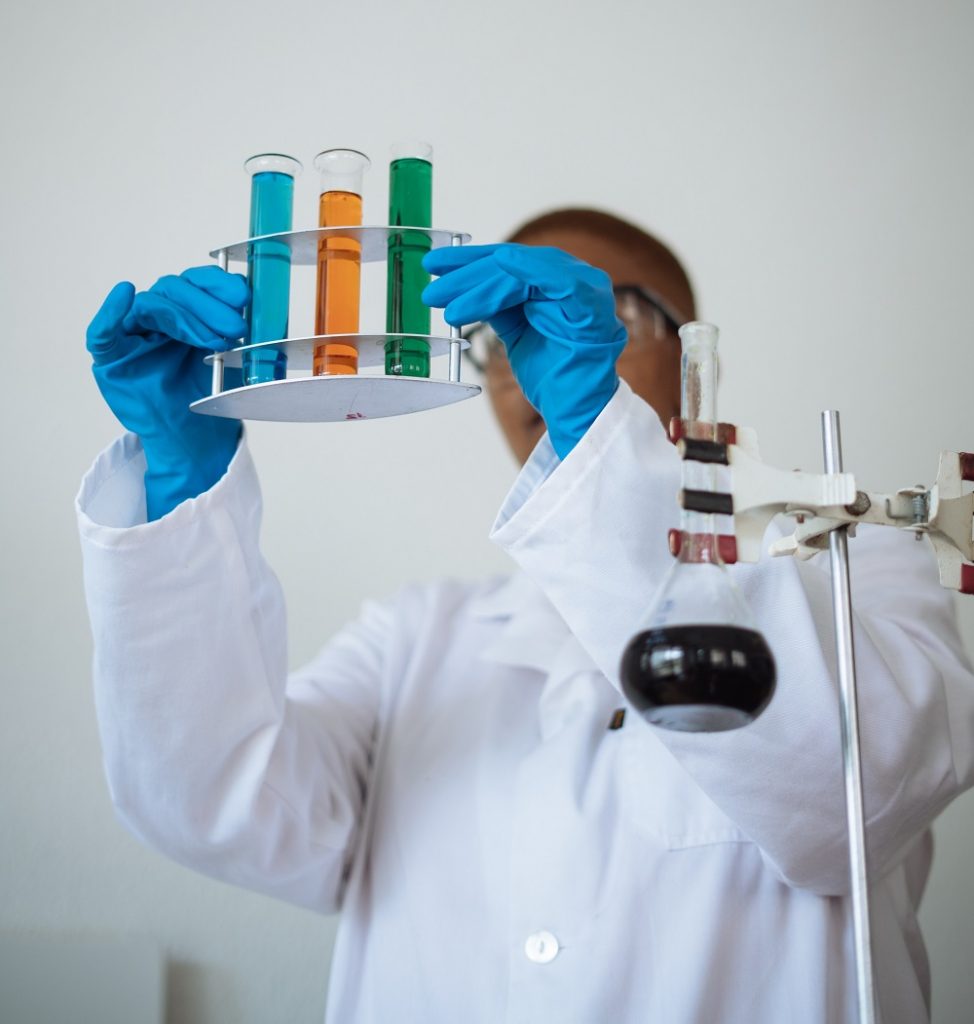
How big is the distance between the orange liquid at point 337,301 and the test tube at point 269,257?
0.13ft

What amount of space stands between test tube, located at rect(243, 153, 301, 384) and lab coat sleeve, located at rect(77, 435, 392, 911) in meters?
0.17

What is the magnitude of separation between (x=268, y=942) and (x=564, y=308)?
3.82 ft

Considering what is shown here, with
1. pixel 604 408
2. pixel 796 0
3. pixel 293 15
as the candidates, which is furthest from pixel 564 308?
pixel 796 0

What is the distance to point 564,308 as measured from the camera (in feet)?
3.02

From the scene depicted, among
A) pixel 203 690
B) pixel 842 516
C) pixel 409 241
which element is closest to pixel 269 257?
pixel 409 241

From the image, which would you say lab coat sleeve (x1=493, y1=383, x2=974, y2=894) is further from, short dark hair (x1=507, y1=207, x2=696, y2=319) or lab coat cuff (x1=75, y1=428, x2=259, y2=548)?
short dark hair (x1=507, y1=207, x2=696, y2=319)

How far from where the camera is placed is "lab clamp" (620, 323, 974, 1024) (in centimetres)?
61

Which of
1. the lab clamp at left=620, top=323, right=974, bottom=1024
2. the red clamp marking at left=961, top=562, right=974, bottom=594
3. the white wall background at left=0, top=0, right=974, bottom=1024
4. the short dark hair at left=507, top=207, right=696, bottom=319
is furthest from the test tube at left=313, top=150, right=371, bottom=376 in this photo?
the white wall background at left=0, top=0, right=974, bottom=1024

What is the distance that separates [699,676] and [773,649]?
33 cm

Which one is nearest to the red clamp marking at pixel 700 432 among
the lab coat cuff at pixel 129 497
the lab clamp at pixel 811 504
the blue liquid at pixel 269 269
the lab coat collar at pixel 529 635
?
the lab clamp at pixel 811 504

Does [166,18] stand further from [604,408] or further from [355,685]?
[604,408]

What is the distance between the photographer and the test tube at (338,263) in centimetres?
92

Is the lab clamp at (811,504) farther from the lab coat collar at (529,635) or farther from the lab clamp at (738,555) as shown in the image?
the lab coat collar at (529,635)

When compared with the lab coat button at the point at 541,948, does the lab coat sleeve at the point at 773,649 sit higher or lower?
higher
